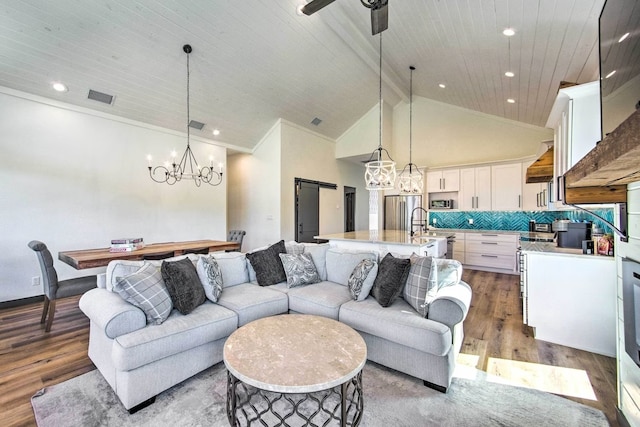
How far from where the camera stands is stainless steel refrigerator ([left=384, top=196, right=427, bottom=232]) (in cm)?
723

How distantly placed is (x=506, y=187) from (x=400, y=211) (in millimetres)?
2438

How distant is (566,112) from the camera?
2.81 metres

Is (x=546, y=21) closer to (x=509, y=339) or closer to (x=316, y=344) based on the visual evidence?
(x=509, y=339)

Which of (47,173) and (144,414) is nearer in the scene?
(144,414)

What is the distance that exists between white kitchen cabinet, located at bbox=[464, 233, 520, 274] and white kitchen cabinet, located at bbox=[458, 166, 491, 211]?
0.69 meters

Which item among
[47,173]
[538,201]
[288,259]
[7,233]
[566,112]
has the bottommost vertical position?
[288,259]

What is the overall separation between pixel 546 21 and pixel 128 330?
14.4 feet

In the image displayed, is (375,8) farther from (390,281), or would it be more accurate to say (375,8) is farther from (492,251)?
(492,251)

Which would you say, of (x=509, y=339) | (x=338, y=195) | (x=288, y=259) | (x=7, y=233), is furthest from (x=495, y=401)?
(x=338, y=195)

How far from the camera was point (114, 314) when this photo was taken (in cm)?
194

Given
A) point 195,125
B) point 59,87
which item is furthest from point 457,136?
point 59,87

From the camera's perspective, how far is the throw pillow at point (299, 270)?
314 centimetres

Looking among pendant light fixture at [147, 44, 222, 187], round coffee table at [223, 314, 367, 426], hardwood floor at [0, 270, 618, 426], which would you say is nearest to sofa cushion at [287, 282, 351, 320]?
round coffee table at [223, 314, 367, 426]

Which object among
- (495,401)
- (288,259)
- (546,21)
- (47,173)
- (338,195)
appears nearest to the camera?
(495,401)
